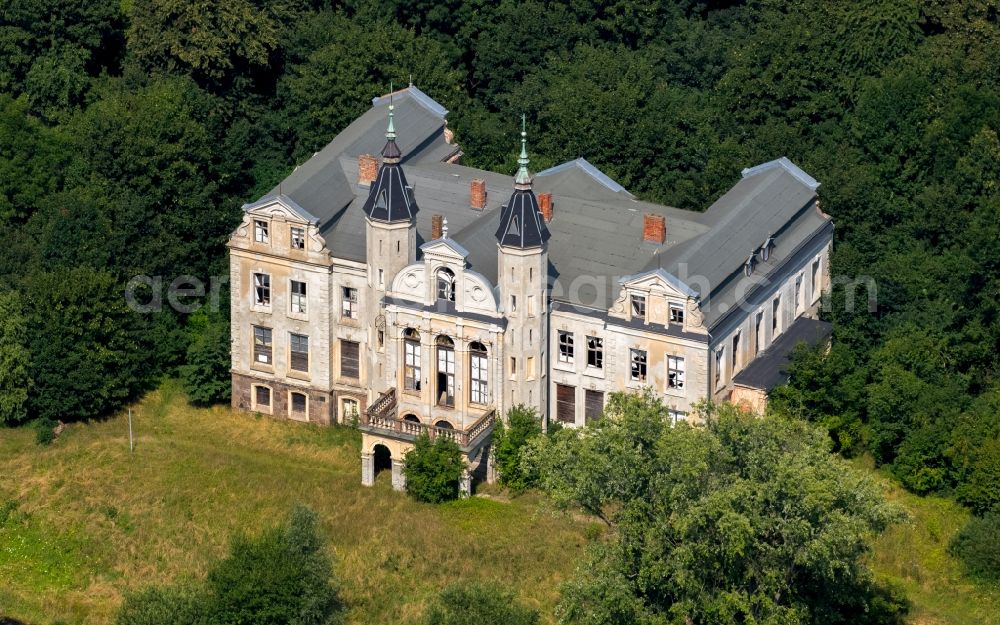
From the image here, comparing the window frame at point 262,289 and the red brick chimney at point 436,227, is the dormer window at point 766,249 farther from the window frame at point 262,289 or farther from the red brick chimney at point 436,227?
the window frame at point 262,289

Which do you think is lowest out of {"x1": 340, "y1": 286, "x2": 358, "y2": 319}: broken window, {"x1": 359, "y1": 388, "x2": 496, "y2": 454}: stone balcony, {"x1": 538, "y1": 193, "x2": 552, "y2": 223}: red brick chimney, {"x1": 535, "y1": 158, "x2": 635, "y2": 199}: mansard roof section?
{"x1": 359, "y1": 388, "x2": 496, "y2": 454}: stone balcony

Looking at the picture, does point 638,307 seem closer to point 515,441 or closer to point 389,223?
point 515,441

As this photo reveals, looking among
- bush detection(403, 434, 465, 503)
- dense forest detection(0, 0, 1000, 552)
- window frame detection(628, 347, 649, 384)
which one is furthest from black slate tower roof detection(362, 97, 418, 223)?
dense forest detection(0, 0, 1000, 552)

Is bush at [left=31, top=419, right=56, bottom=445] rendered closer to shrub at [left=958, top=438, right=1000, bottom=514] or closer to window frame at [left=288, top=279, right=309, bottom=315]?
window frame at [left=288, top=279, right=309, bottom=315]

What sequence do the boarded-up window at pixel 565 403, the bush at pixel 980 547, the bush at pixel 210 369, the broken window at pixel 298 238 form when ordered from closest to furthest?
→ 1. the bush at pixel 980 547
2. the boarded-up window at pixel 565 403
3. the broken window at pixel 298 238
4. the bush at pixel 210 369

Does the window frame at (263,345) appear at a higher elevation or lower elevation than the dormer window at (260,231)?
lower

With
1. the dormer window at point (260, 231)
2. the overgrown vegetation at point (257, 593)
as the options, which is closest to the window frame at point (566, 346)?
the dormer window at point (260, 231)
